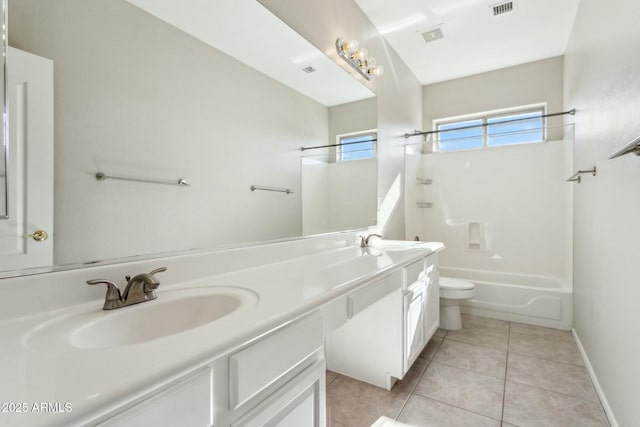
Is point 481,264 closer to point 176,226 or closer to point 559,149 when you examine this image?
point 559,149

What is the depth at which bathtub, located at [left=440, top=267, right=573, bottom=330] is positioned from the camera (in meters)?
2.65

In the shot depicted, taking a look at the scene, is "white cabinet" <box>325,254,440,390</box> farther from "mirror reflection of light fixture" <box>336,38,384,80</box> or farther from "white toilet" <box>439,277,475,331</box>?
"mirror reflection of light fixture" <box>336,38,384,80</box>

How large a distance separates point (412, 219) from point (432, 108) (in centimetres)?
144

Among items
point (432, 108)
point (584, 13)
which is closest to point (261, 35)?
point (584, 13)

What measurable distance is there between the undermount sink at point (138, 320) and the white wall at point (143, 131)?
20cm

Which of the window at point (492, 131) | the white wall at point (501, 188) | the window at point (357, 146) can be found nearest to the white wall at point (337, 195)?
the window at point (357, 146)

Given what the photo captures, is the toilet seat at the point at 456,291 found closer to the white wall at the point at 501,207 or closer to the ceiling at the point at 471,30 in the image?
the white wall at the point at 501,207

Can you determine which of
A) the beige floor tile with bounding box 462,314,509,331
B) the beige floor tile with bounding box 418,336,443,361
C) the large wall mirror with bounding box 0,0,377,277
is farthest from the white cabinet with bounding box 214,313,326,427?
the beige floor tile with bounding box 462,314,509,331

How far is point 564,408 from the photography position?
161 centimetres

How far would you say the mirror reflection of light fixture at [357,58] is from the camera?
208cm

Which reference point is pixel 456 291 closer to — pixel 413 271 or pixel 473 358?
pixel 473 358

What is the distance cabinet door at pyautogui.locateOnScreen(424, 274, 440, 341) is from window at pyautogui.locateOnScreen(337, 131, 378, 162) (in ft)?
3.45

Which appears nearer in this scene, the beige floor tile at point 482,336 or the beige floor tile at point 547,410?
the beige floor tile at point 547,410

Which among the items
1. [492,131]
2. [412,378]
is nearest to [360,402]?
[412,378]
